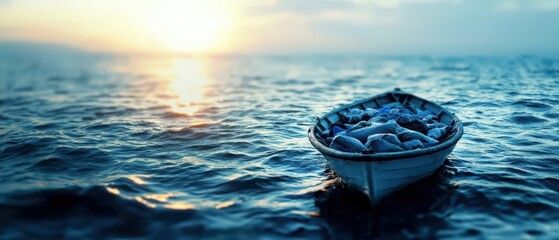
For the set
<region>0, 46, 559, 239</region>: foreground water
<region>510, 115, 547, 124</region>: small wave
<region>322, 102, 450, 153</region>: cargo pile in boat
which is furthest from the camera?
<region>510, 115, 547, 124</region>: small wave

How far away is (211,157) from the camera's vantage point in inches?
572

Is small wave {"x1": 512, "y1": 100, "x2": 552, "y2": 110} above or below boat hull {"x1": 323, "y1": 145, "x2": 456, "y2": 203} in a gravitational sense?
below

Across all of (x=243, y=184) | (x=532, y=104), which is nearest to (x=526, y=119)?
(x=532, y=104)

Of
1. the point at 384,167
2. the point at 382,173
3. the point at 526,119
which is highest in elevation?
the point at 384,167

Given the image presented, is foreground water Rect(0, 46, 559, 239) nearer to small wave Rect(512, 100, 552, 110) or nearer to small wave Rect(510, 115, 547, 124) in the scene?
small wave Rect(510, 115, 547, 124)

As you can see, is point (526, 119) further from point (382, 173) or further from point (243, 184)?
point (243, 184)

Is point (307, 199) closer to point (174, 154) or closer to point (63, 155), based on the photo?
point (174, 154)

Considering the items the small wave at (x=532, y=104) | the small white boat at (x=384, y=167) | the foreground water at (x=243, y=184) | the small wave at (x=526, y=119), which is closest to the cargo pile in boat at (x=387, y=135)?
the small white boat at (x=384, y=167)

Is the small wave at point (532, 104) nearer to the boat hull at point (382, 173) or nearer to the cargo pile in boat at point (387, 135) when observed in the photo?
the cargo pile in boat at point (387, 135)

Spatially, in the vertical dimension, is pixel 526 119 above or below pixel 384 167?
below

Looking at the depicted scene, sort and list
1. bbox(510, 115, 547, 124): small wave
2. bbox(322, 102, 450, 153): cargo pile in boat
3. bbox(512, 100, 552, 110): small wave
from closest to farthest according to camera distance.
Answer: bbox(322, 102, 450, 153): cargo pile in boat
bbox(510, 115, 547, 124): small wave
bbox(512, 100, 552, 110): small wave

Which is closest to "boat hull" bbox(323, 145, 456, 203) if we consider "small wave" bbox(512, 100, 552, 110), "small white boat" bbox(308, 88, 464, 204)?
"small white boat" bbox(308, 88, 464, 204)

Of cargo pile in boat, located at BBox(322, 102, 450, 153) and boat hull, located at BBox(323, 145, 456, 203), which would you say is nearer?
boat hull, located at BBox(323, 145, 456, 203)

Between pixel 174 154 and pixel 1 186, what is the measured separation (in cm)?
543
